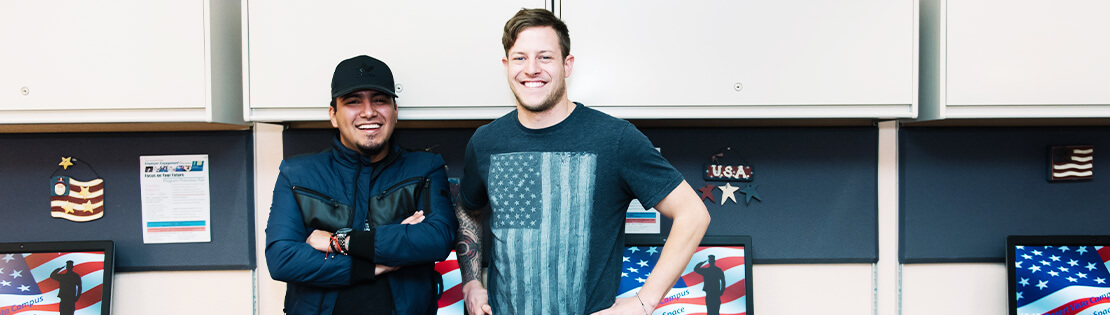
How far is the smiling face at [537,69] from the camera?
1057 mm

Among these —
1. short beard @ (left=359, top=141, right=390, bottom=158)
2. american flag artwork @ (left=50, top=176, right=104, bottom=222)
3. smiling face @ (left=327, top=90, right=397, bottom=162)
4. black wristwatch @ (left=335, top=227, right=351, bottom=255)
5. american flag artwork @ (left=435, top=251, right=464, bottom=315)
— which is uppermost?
smiling face @ (left=327, top=90, right=397, bottom=162)

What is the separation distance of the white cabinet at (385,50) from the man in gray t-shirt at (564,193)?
154mm

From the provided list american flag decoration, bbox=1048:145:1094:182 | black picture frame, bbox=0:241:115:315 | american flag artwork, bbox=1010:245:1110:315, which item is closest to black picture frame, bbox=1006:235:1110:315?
american flag artwork, bbox=1010:245:1110:315

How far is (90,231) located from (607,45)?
1.45m

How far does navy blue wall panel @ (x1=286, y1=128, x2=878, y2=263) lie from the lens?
1523mm

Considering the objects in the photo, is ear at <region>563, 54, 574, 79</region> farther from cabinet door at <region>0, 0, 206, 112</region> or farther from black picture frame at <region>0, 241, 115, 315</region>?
black picture frame at <region>0, 241, 115, 315</region>

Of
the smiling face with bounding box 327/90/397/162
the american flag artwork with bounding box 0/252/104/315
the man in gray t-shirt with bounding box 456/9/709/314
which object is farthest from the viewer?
the american flag artwork with bounding box 0/252/104/315

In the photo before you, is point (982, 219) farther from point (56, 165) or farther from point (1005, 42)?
point (56, 165)

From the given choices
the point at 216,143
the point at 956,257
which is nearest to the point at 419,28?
the point at 216,143

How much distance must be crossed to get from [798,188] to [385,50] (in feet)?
3.66

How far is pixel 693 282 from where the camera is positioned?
1.49m

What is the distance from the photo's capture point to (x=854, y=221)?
5.04 feet

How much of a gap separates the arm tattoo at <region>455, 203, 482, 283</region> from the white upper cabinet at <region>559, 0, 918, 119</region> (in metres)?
0.37

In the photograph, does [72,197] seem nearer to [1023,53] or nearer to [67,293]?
[67,293]
